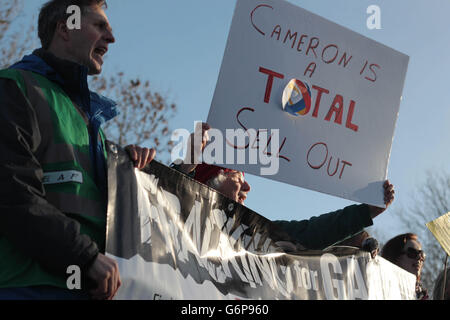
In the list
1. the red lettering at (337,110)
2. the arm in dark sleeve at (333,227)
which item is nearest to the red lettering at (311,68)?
the red lettering at (337,110)

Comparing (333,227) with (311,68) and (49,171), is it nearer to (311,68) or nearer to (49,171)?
(311,68)

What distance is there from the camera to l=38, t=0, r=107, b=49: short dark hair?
7.32 feet

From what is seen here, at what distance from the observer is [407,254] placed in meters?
4.00

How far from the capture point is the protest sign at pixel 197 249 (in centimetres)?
200

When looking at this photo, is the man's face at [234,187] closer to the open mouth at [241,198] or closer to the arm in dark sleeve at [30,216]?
the open mouth at [241,198]

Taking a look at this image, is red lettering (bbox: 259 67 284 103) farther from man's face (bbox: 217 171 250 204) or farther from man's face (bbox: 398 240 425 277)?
man's face (bbox: 398 240 425 277)

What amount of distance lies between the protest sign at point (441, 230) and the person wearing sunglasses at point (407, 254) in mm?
358

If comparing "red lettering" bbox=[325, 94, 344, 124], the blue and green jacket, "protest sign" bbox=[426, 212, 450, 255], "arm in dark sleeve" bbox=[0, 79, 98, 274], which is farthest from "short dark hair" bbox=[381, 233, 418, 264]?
"arm in dark sleeve" bbox=[0, 79, 98, 274]

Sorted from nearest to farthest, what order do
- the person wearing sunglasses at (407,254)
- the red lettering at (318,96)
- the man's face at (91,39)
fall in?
1. the man's face at (91,39)
2. the red lettering at (318,96)
3. the person wearing sunglasses at (407,254)

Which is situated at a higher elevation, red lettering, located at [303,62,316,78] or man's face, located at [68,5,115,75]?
red lettering, located at [303,62,316,78]

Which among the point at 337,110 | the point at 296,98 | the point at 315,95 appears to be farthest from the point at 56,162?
the point at 337,110

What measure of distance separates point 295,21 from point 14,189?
2050 mm

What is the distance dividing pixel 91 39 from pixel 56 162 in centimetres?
59

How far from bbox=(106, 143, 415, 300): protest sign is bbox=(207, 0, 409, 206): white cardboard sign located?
0.32 m
